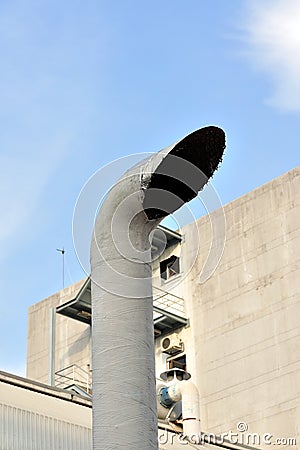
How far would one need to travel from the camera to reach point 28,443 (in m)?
14.8

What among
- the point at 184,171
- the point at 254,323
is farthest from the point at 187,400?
the point at 184,171

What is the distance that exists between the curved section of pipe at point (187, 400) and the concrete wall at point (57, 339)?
543 inches

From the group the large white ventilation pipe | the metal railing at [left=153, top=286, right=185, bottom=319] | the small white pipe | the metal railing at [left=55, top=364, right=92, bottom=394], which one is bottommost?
the large white ventilation pipe

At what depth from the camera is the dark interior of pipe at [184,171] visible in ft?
24.7

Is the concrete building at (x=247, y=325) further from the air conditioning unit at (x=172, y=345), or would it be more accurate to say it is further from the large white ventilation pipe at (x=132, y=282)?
the large white ventilation pipe at (x=132, y=282)

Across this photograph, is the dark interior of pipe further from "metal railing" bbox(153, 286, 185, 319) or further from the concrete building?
"metal railing" bbox(153, 286, 185, 319)

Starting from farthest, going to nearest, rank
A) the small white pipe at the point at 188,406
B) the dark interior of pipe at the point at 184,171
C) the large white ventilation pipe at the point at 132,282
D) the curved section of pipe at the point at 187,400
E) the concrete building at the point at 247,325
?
the concrete building at the point at 247,325 → the curved section of pipe at the point at 187,400 → the small white pipe at the point at 188,406 → the dark interior of pipe at the point at 184,171 → the large white ventilation pipe at the point at 132,282

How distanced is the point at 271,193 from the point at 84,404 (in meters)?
15.5

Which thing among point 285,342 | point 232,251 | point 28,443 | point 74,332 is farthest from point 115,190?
point 74,332

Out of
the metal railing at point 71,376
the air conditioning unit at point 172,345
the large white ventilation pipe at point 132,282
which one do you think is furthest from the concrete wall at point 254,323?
the large white ventilation pipe at point 132,282

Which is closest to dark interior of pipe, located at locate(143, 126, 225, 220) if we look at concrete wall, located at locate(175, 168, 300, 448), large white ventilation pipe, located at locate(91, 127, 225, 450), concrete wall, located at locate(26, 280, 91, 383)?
large white ventilation pipe, located at locate(91, 127, 225, 450)

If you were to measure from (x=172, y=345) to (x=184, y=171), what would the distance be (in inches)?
1056

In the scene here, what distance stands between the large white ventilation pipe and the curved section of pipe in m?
13.1

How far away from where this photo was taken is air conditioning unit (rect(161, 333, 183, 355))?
34.0 metres
